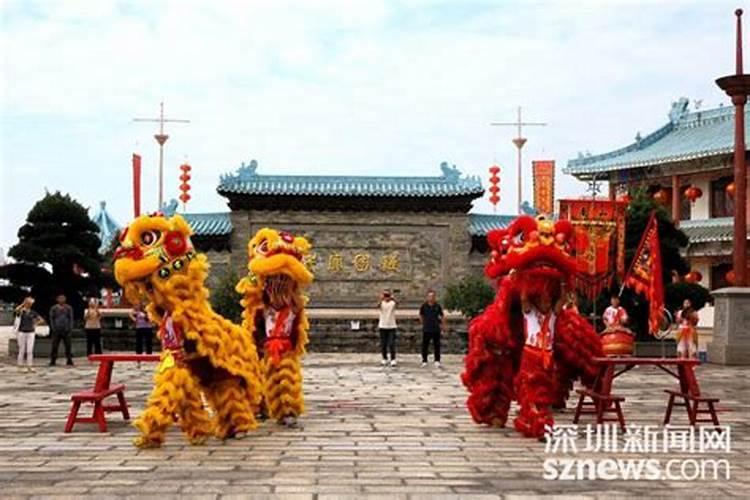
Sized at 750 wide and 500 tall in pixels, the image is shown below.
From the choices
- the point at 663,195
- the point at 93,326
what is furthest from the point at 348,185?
the point at 93,326

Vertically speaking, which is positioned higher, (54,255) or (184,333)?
(54,255)

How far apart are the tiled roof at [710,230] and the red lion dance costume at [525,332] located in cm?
2467

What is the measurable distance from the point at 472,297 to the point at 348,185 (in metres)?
8.01

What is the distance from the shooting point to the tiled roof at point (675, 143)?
34.8 metres

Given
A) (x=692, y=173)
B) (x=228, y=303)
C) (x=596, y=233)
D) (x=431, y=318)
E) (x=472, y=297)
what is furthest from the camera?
(x=692, y=173)

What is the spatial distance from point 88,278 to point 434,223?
13.5 metres

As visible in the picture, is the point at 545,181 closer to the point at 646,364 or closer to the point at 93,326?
the point at 93,326

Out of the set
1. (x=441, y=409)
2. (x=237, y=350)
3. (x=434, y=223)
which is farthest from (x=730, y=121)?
(x=237, y=350)

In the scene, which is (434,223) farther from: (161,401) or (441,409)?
(161,401)

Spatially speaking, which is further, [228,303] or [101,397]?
[228,303]

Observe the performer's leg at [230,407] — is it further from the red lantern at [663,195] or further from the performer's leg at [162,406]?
the red lantern at [663,195]

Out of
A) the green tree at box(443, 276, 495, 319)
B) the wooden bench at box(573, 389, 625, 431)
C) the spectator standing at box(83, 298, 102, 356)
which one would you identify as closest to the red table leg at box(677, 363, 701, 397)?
the wooden bench at box(573, 389, 625, 431)

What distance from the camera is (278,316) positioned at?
9.75m

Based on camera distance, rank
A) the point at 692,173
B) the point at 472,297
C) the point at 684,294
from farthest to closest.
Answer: the point at 692,173, the point at 472,297, the point at 684,294
